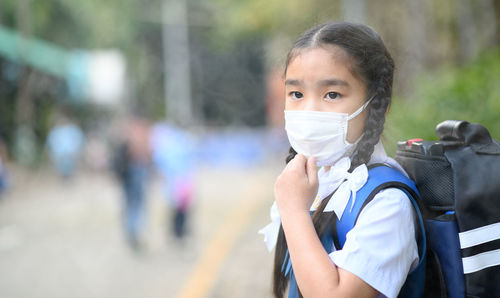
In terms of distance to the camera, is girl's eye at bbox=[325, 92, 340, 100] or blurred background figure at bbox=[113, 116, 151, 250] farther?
blurred background figure at bbox=[113, 116, 151, 250]

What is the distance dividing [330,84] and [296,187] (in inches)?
11.1


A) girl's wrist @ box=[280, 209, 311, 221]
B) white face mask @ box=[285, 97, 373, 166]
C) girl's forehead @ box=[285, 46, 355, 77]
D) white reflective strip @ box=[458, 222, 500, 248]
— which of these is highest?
girl's forehead @ box=[285, 46, 355, 77]

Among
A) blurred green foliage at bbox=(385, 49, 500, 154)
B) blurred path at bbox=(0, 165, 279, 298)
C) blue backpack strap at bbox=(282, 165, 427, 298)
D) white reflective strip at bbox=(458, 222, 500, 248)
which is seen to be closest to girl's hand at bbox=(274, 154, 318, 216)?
blue backpack strap at bbox=(282, 165, 427, 298)

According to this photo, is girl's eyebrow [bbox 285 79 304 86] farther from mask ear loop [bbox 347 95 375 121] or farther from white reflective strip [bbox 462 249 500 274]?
white reflective strip [bbox 462 249 500 274]

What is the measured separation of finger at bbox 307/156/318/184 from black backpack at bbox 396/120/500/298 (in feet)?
0.89

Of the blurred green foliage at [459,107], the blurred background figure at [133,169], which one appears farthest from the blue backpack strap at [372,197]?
the blurred background figure at [133,169]

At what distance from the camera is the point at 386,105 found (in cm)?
154

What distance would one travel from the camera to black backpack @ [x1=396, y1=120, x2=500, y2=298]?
1.31m

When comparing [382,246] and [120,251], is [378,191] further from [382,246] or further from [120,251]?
[120,251]

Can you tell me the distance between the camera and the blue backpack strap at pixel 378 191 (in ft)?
4.54

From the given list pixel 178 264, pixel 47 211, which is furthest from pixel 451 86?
pixel 47 211

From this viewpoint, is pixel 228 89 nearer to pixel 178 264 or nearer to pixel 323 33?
pixel 178 264

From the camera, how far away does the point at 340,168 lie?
4.97ft

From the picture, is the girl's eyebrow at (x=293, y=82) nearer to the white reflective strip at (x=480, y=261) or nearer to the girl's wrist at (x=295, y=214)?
the girl's wrist at (x=295, y=214)
